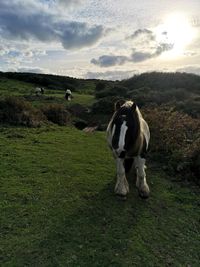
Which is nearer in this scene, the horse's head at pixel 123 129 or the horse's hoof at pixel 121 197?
the horse's head at pixel 123 129

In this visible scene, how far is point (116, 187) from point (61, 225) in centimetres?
192

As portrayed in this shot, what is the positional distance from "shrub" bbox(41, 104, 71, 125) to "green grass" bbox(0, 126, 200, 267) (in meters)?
7.37

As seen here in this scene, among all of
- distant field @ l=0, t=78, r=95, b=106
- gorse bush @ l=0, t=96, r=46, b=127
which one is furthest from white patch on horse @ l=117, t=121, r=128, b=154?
distant field @ l=0, t=78, r=95, b=106

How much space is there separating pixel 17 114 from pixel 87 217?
33.5ft

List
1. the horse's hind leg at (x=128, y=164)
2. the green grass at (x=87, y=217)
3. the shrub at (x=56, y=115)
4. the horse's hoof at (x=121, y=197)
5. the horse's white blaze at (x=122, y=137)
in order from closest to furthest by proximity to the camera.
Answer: the green grass at (x=87, y=217) < the horse's white blaze at (x=122, y=137) < the horse's hoof at (x=121, y=197) < the horse's hind leg at (x=128, y=164) < the shrub at (x=56, y=115)

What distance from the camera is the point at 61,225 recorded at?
20.4ft

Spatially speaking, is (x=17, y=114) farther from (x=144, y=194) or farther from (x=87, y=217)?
(x=87, y=217)

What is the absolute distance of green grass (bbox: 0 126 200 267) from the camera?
5.41m

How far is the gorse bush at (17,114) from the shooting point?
619 inches

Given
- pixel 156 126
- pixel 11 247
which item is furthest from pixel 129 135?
pixel 156 126

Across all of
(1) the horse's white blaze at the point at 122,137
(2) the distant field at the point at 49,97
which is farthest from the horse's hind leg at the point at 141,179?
(2) the distant field at the point at 49,97

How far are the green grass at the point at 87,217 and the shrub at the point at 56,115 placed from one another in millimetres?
7369

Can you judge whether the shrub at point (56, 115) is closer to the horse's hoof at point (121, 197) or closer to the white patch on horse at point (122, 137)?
the horse's hoof at point (121, 197)

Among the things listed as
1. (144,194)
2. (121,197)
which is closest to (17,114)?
(121,197)
